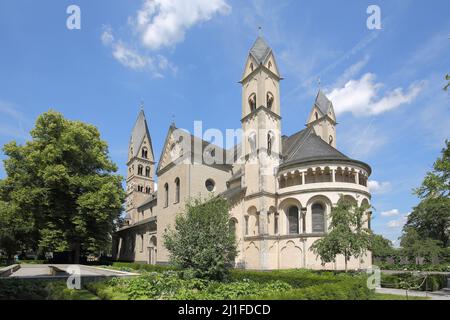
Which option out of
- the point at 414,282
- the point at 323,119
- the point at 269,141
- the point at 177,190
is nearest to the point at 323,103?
the point at 323,119

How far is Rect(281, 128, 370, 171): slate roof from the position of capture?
30.5m

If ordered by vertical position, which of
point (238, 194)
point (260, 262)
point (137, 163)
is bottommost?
point (260, 262)

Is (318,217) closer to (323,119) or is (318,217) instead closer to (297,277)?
(297,277)

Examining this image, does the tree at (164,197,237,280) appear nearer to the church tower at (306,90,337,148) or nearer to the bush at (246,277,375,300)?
the bush at (246,277,375,300)

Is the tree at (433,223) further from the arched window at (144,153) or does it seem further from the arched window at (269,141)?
the arched window at (144,153)

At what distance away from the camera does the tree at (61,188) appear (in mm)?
35969

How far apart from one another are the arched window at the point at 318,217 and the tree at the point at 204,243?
1175cm

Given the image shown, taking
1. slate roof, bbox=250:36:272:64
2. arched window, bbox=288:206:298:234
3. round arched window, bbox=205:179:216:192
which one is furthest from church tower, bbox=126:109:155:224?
arched window, bbox=288:206:298:234

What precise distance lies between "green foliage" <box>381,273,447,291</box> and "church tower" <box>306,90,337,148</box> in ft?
83.4

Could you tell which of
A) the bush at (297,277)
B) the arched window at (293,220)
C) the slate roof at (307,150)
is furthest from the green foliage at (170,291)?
the slate roof at (307,150)

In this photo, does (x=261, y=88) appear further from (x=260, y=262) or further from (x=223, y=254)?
(x=223, y=254)

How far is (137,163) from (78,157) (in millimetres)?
34836
